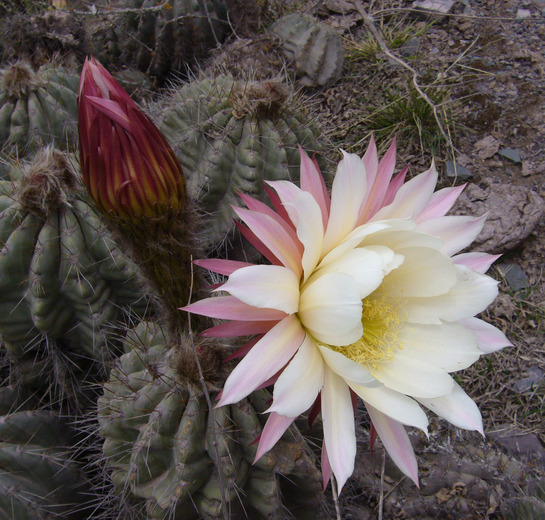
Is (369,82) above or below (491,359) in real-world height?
above

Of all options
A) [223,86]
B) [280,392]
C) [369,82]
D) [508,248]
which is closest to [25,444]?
[280,392]

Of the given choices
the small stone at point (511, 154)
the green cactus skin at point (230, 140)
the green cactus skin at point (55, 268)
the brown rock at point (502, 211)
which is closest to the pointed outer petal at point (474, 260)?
the green cactus skin at point (230, 140)

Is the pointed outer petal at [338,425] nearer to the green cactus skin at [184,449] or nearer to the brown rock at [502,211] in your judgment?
the green cactus skin at [184,449]

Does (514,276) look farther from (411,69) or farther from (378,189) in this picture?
(378,189)

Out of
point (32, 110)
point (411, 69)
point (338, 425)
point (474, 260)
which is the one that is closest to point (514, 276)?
point (411, 69)

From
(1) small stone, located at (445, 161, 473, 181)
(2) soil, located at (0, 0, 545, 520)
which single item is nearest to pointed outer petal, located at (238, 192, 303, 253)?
(2) soil, located at (0, 0, 545, 520)

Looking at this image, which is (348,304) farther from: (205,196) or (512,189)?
(512,189)

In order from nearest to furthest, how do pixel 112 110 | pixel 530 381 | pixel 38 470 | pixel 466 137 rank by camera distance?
pixel 112 110, pixel 38 470, pixel 530 381, pixel 466 137
